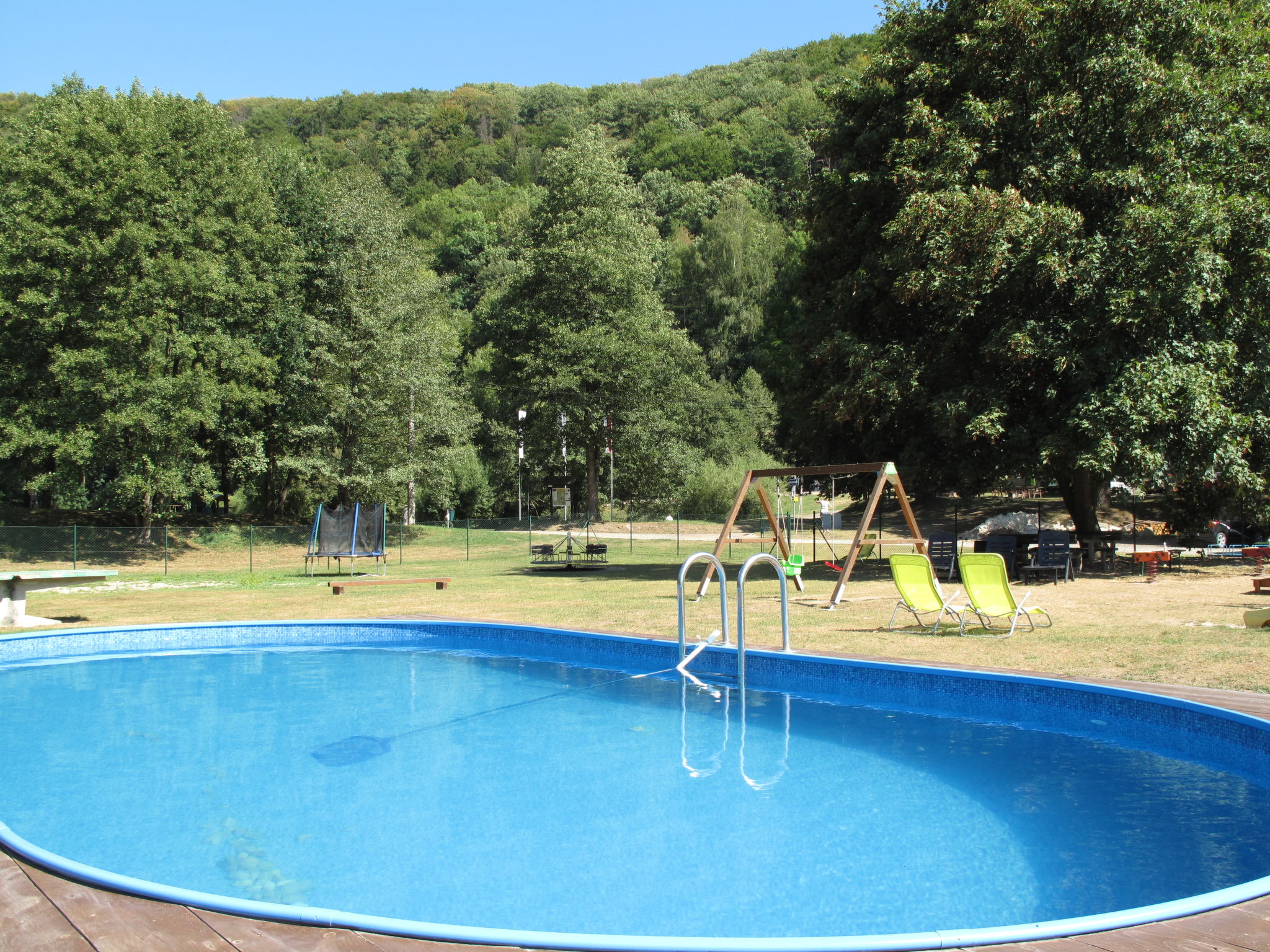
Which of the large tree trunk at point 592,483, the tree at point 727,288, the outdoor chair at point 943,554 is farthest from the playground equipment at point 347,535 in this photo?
the tree at point 727,288

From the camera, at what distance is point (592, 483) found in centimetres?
4097

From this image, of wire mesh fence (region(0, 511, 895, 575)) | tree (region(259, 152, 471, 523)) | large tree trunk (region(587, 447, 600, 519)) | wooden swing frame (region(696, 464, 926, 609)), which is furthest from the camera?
large tree trunk (region(587, 447, 600, 519))

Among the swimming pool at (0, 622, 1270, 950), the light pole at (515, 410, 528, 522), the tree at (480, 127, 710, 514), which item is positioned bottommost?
the swimming pool at (0, 622, 1270, 950)

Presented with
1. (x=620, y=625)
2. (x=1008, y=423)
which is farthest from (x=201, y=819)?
(x=1008, y=423)

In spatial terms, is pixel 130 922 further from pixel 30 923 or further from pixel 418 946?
pixel 418 946

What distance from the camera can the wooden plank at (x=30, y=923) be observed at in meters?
3.26

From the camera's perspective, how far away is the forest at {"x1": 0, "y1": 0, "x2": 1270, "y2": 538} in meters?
17.5

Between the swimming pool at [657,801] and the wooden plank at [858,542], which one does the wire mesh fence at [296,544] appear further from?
the swimming pool at [657,801]

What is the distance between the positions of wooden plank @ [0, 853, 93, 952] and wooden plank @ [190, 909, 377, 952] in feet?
1.42

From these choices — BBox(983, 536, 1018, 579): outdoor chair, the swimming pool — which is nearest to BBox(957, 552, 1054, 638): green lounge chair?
the swimming pool

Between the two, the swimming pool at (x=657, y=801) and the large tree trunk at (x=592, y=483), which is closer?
the swimming pool at (x=657, y=801)

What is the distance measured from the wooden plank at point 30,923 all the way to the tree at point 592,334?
34.5 metres

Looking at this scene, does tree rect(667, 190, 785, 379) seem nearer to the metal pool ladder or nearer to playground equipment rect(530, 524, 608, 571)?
playground equipment rect(530, 524, 608, 571)

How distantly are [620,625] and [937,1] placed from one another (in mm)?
17075
